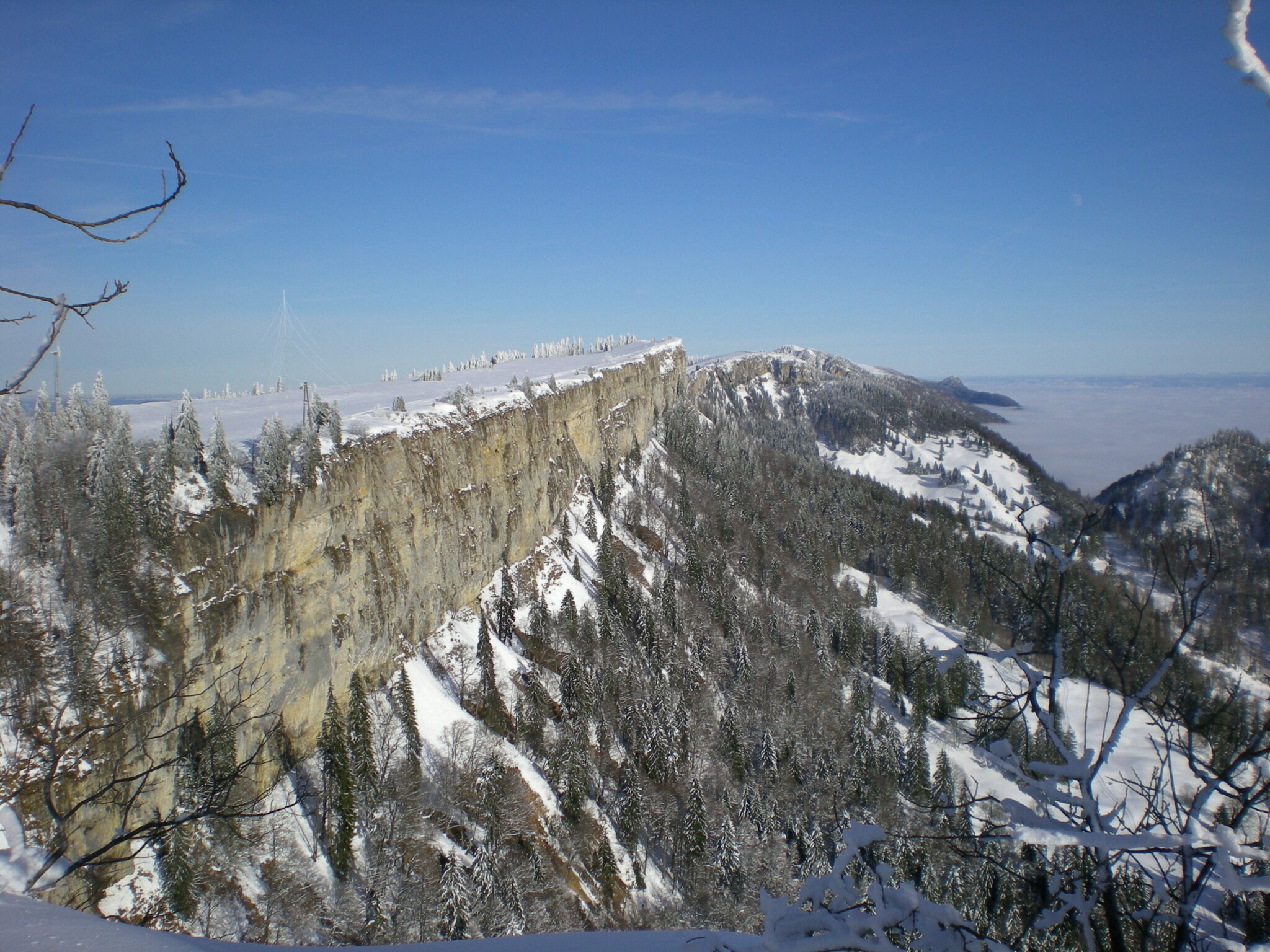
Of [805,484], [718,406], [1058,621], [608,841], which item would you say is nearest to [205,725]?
[608,841]

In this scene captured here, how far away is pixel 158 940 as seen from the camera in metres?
3.09

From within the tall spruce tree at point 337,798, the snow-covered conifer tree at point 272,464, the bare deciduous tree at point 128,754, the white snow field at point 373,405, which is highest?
the white snow field at point 373,405

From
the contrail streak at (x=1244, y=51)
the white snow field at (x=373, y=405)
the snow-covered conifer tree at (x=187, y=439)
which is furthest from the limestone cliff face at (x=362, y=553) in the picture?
the contrail streak at (x=1244, y=51)

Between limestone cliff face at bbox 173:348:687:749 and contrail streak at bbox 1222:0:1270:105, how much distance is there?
18.5 meters

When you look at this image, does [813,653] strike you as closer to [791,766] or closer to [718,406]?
[791,766]

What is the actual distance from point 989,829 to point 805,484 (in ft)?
342

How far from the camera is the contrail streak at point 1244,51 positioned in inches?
80.8

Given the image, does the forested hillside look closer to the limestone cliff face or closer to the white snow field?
the limestone cliff face

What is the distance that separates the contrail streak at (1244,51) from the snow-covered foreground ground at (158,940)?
4.29 m

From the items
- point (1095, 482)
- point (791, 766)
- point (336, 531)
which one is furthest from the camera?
point (1095, 482)

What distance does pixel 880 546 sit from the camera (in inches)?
3366

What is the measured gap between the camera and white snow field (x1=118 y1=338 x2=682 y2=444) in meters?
29.4

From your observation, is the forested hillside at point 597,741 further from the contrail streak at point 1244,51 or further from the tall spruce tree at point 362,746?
the contrail streak at point 1244,51

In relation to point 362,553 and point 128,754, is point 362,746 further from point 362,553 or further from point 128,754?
point 128,754
